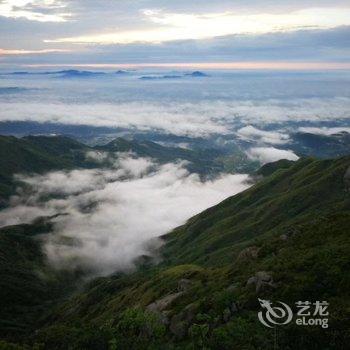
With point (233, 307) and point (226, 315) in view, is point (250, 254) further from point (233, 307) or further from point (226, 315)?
point (226, 315)

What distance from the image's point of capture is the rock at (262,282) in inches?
2972

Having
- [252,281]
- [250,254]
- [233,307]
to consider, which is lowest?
[250,254]

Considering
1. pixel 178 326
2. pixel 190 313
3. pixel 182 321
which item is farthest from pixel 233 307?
pixel 182 321

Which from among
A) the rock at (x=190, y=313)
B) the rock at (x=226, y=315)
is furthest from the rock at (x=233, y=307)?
the rock at (x=190, y=313)

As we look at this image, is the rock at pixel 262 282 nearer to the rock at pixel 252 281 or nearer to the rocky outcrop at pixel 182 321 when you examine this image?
the rock at pixel 252 281

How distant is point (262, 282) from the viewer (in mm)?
76688

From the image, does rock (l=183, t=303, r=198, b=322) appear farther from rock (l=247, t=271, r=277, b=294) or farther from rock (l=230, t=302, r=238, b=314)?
rock (l=247, t=271, r=277, b=294)

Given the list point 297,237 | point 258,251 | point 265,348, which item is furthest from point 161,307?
point 265,348

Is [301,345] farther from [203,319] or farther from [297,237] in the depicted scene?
[297,237]

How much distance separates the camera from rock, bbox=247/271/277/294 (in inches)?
2972

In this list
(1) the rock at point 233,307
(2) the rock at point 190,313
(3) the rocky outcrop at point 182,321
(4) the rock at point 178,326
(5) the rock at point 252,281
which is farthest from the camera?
(2) the rock at point 190,313

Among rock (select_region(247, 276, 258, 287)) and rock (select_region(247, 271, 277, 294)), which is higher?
rock (select_region(247, 271, 277, 294))

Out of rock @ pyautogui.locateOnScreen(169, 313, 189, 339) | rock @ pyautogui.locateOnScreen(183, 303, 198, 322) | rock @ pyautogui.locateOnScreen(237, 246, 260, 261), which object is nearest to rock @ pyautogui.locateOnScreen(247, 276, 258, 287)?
rock @ pyautogui.locateOnScreen(183, 303, 198, 322)

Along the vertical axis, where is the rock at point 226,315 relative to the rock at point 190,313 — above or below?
above
